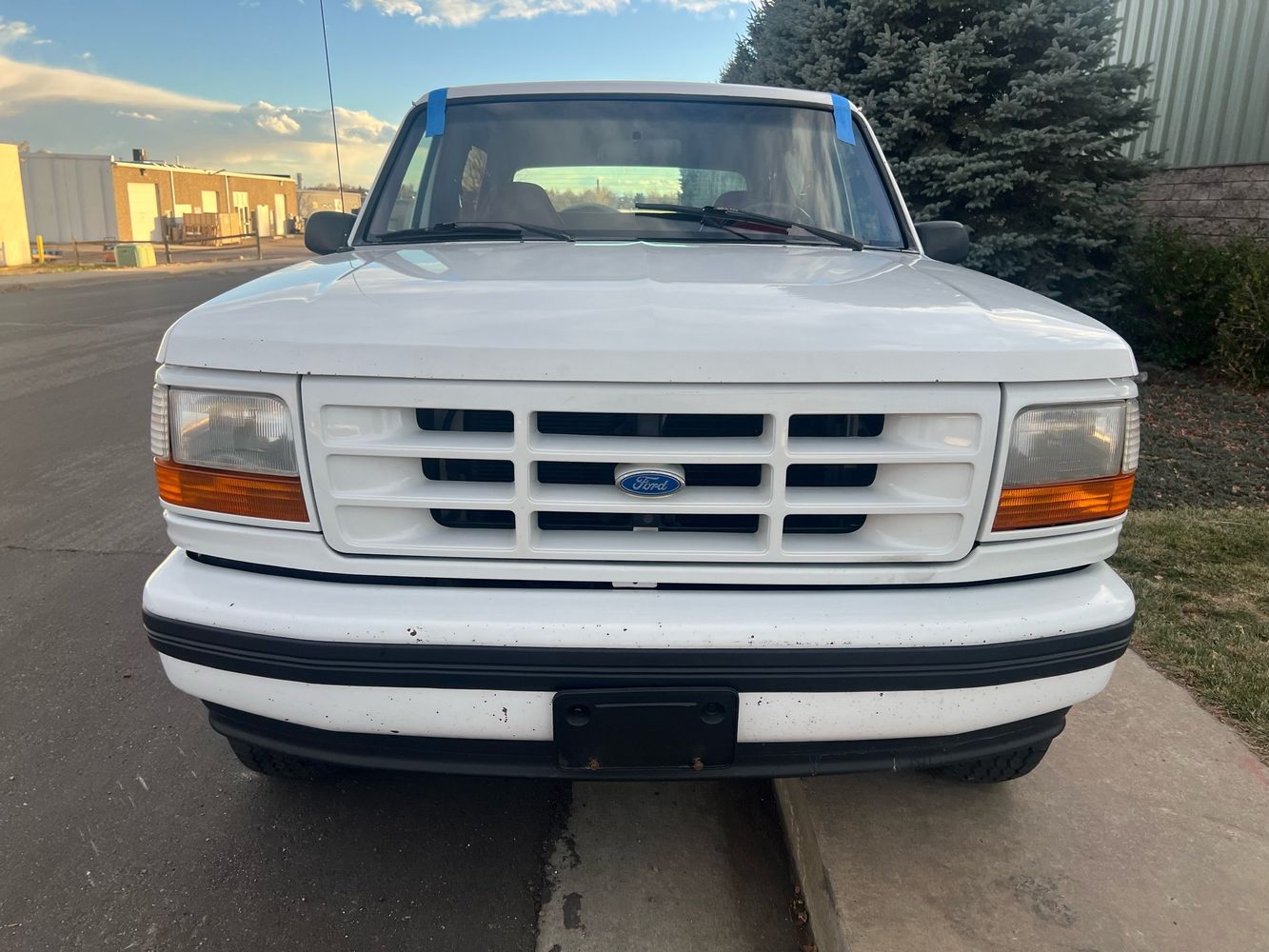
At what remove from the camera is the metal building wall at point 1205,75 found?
7688mm

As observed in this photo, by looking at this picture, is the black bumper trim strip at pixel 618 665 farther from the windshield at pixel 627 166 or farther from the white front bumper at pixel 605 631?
the windshield at pixel 627 166

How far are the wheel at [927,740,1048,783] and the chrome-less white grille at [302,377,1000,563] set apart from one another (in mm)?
780

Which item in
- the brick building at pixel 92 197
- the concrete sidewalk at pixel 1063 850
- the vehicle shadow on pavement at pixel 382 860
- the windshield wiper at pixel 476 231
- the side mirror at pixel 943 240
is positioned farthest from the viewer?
the brick building at pixel 92 197

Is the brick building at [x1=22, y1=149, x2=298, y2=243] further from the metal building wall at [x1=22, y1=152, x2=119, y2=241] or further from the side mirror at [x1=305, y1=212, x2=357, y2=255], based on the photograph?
the side mirror at [x1=305, y1=212, x2=357, y2=255]

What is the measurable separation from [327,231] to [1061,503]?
257 centimetres

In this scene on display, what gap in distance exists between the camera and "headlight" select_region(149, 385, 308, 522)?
1796mm

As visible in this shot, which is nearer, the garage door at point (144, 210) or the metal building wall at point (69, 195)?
the garage door at point (144, 210)

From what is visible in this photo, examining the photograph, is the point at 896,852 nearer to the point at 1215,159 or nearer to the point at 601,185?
the point at 601,185

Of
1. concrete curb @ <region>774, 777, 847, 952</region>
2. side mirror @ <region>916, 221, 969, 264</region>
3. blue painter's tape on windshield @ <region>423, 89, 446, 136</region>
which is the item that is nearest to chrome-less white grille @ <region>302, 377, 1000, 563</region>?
concrete curb @ <region>774, 777, 847, 952</region>

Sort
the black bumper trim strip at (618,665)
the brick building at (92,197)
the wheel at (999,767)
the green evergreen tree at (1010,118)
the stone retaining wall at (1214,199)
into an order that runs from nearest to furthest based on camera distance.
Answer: the black bumper trim strip at (618,665) < the wheel at (999,767) < the green evergreen tree at (1010,118) < the stone retaining wall at (1214,199) < the brick building at (92,197)

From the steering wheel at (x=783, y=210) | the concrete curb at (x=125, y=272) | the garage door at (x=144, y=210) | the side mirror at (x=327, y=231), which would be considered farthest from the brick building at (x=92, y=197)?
the steering wheel at (x=783, y=210)

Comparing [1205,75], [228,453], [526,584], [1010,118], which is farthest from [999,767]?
[1205,75]

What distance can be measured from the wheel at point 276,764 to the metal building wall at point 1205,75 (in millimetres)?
8585

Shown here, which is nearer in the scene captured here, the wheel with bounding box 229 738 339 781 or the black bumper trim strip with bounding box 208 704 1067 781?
the black bumper trim strip with bounding box 208 704 1067 781
